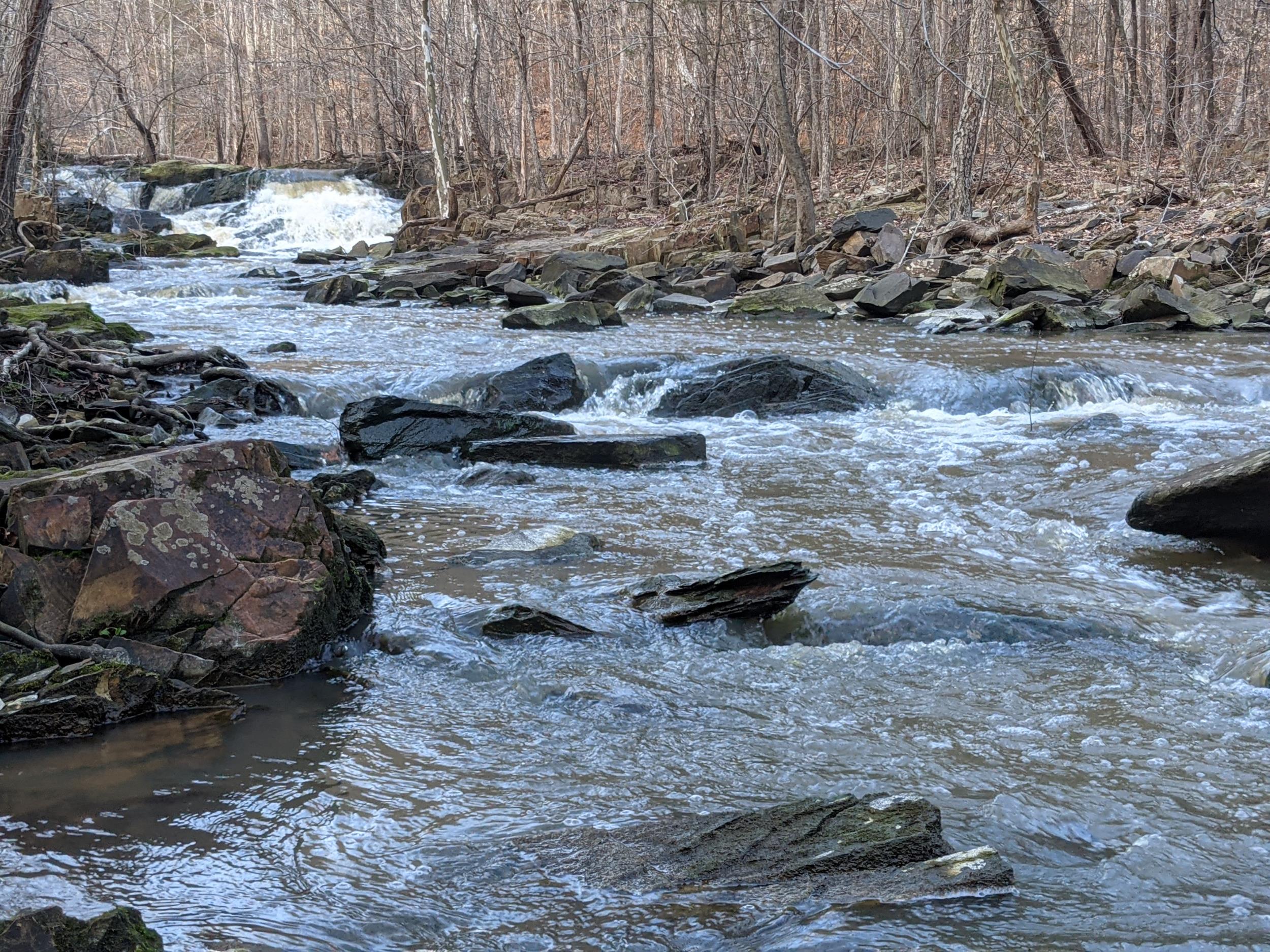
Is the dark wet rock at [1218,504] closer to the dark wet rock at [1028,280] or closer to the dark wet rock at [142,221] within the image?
the dark wet rock at [1028,280]

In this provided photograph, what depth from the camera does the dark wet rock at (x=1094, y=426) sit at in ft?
31.2

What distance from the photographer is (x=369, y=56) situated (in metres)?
32.8

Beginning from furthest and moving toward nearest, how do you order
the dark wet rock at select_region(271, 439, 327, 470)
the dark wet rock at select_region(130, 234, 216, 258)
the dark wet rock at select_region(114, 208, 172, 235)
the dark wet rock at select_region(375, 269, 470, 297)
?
the dark wet rock at select_region(114, 208, 172, 235) < the dark wet rock at select_region(130, 234, 216, 258) < the dark wet rock at select_region(375, 269, 470, 297) < the dark wet rock at select_region(271, 439, 327, 470)

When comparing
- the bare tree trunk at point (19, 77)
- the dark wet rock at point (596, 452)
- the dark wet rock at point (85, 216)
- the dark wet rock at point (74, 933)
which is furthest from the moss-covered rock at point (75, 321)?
the dark wet rock at point (85, 216)

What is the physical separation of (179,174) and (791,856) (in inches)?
1356

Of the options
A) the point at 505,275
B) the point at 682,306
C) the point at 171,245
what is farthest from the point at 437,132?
the point at 682,306

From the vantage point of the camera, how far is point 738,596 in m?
5.14

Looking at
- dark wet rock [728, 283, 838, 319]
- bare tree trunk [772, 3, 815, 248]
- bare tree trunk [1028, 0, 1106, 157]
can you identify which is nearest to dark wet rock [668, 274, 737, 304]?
dark wet rock [728, 283, 838, 319]

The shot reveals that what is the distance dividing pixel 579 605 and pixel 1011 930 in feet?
9.50

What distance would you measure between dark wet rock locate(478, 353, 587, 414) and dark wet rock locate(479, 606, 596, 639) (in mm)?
5823

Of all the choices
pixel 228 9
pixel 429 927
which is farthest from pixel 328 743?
pixel 228 9

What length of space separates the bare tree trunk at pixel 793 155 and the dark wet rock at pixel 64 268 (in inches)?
471

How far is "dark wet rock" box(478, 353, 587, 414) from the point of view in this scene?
10883 mm

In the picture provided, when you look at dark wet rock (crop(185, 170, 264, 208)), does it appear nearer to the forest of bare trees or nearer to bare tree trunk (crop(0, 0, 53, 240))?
the forest of bare trees
